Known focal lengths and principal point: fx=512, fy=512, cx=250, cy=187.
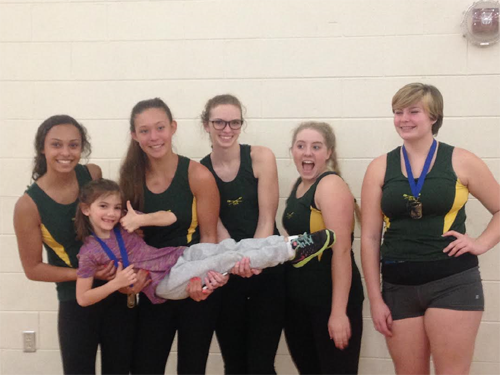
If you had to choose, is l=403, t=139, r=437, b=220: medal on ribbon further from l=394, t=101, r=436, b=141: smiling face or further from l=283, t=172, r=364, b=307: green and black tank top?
l=283, t=172, r=364, b=307: green and black tank top

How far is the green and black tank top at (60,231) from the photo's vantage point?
2125 millimetres

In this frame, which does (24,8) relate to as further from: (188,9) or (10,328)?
(10,328)

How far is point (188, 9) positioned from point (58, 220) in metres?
1.46

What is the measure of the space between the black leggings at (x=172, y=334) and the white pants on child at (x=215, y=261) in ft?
0.29

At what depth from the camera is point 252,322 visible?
7.47 feet

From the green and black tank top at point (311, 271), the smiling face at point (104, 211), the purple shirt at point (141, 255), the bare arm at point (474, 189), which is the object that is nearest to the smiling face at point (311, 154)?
the green and black tank top at point (311, 271)

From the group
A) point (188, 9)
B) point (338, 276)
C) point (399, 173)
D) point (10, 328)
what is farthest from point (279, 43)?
point (10, 328)

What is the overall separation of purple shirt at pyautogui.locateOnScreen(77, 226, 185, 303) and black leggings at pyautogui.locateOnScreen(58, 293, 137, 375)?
0.15 metres

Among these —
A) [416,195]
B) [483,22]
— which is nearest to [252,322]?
[416,195]

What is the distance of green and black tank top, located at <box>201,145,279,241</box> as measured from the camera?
93.0 inches

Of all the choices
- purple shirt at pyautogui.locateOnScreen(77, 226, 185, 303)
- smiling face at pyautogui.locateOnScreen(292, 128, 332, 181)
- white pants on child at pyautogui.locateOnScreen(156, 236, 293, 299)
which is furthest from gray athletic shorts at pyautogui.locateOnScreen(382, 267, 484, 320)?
purple shirt at pyautogui.locateOnScreen(77, 226, 185, 303)

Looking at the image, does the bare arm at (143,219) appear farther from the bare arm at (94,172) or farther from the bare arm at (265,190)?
the bare arm at (265,190)

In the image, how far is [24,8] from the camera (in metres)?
2.97

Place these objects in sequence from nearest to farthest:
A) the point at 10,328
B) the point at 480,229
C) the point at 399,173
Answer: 1. the point at 399,173
2. the point at 480,229
3. the point at 10,328
